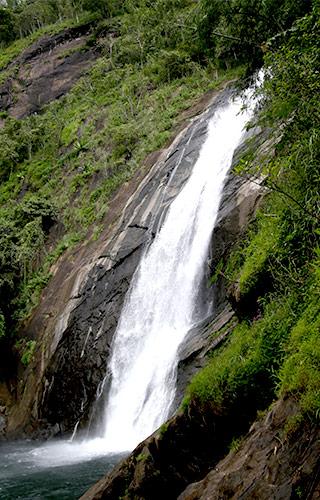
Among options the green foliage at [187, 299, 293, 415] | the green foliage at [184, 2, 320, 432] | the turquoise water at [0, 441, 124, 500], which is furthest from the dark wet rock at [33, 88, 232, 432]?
the green foliage at [187, 299, 293, 415]

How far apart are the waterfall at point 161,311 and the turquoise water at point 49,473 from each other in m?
1.20

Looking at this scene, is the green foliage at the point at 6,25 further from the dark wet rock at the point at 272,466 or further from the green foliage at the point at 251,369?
the dark wet rock at the point at 272,466

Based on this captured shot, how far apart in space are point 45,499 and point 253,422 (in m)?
6.84

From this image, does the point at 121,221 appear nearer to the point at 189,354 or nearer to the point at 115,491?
the point at 189,354

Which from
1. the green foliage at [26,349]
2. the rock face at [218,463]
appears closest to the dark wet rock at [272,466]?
the rock face at [218,463]

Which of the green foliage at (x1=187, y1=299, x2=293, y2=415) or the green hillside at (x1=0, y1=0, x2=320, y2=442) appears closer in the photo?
the green foliage at (x1=187, y1=299, x2=293, y2=415)

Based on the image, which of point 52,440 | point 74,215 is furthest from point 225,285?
point 74,215

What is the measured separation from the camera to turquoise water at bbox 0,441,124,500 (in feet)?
34.9

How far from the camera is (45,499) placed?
10.3 m

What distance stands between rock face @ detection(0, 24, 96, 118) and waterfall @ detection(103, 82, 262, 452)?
101 feet

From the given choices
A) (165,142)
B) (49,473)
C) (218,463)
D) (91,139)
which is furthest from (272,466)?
(91,139)

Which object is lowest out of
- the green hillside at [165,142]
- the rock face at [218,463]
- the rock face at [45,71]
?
the rock face at [218,463]

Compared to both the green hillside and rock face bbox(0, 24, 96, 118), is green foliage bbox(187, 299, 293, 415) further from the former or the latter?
rock face bbox(0, 24, 96, 118)

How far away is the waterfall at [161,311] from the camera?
44.1 feet
